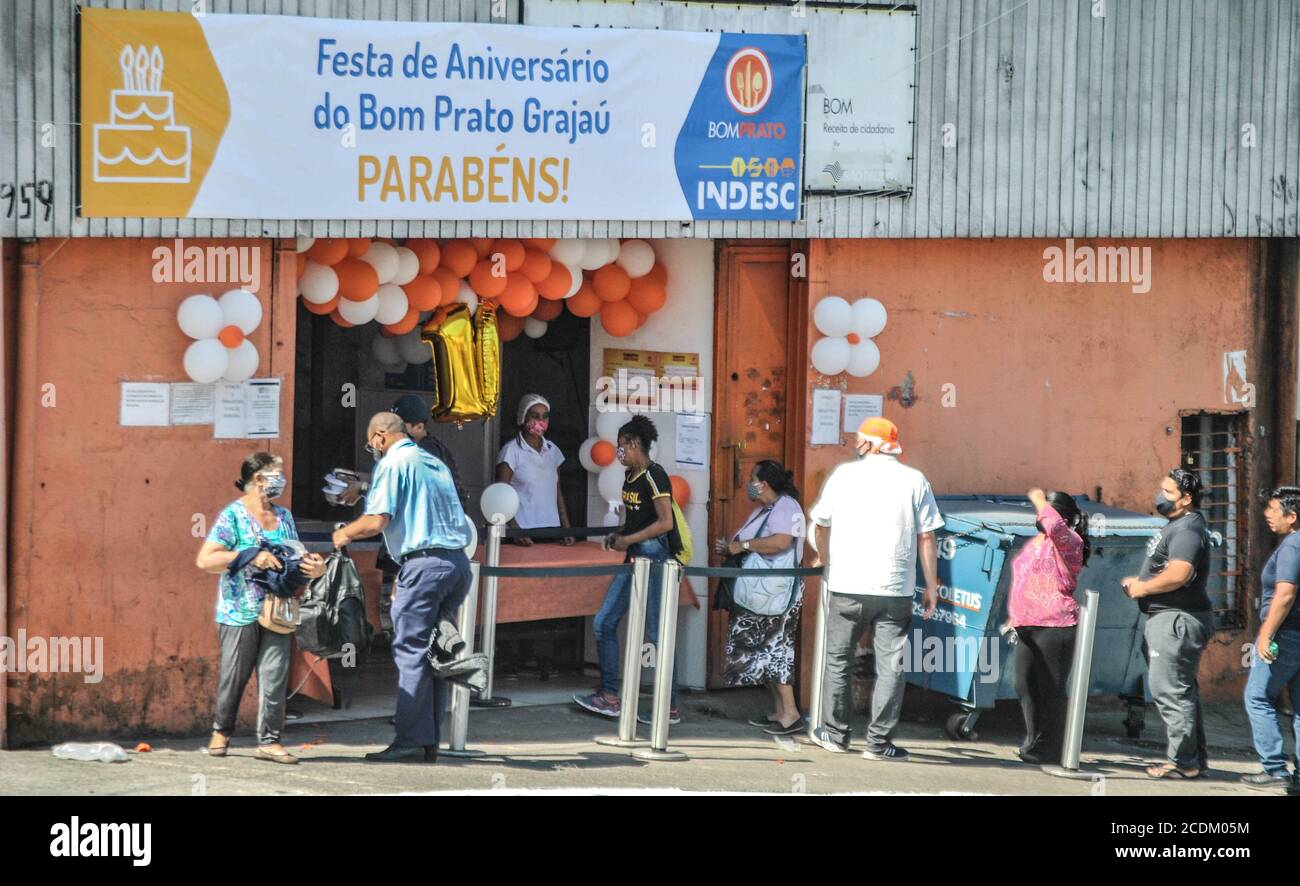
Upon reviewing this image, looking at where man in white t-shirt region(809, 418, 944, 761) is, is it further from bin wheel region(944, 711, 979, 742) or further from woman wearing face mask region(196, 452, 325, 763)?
woman wearing face mask region(196, 452, 325, 763)

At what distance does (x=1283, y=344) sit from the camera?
1208 centimetres

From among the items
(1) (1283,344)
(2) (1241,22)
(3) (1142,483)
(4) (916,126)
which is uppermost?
(2) (1241,22)

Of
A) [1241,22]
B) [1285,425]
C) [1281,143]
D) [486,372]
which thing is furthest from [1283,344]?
[486,372]

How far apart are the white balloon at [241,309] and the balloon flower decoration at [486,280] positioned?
1.60 ft

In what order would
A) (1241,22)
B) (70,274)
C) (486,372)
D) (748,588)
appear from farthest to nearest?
(1241,22) < (486,372) < (748,588) < (70,274)

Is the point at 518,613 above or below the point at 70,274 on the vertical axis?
below

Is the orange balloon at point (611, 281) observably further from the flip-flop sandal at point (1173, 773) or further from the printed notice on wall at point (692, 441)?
the flip-flop sandal at point (1173, 773)

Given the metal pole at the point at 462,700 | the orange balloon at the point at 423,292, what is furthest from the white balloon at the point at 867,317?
the metal pole at the point at 462,700

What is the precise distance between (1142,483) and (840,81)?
3845 mm

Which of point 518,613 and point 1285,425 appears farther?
point 1285,425

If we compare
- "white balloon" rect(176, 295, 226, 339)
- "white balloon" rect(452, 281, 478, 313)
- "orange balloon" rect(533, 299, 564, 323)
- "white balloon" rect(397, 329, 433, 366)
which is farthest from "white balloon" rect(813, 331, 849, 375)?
"white balloon" rect(176, 295, 226, 339)

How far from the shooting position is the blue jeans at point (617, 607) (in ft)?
33.7
